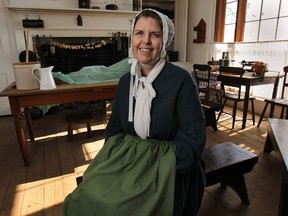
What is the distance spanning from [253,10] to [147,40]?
3573 millimetres

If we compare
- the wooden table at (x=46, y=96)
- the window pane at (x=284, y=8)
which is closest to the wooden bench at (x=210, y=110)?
the wooden table at (x=46, y=96)

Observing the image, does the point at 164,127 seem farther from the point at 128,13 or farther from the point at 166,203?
the point at 128,13

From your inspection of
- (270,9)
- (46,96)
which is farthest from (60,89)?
(270,9)

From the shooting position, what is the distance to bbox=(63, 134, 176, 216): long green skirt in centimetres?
85

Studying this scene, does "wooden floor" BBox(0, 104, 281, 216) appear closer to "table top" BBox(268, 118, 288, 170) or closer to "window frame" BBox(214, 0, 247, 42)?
"table top" BBox(268, 118, 288, 170)

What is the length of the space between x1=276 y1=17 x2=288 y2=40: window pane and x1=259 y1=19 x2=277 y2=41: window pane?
3.2 inches

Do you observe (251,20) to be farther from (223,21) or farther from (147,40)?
(147,40)

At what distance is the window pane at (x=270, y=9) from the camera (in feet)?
11.0

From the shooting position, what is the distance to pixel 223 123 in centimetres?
330

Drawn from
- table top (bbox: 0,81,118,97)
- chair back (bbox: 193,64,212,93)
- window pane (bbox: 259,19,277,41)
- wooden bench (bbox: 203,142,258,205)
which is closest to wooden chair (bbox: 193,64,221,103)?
chair back (bbox: 193,64,212,93)

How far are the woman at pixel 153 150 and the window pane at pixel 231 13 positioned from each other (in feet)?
12.0

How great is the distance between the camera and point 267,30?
3.50m

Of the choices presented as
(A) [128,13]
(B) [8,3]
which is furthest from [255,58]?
(B) [8,3]

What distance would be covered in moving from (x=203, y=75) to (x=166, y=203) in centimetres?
271
